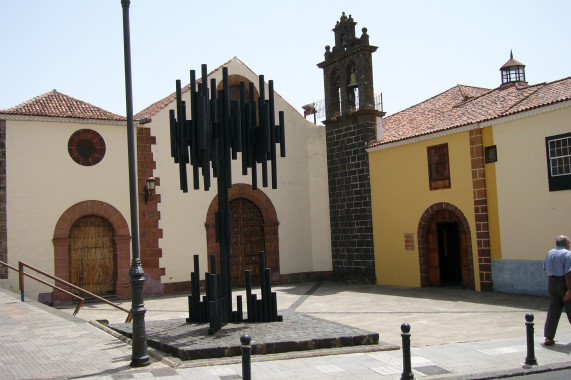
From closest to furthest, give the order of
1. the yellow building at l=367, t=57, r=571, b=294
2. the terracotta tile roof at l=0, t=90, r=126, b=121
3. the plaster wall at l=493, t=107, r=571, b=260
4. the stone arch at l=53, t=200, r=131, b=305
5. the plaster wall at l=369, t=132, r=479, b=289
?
the plaster wall at l=493, t=107, r=571, b=260
the yellow building at l=367, t=57, r=571, b=294
the stone arch at l=53, t=200, r=131, b=305
the plaster wall at l=369, t=132, r=479, b=289
the terracotta tile roof at l=0, t=90, r=126, b=121

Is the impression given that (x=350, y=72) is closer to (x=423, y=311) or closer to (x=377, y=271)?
(x=377, y=271)

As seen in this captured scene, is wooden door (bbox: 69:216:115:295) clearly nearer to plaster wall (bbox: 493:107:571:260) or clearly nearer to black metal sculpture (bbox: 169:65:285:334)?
black metal sculpture (bbox: 169:65:285:334)

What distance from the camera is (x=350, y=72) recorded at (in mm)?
20234

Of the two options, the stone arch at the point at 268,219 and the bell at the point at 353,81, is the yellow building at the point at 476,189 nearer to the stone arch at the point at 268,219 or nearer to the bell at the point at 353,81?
the bell at the point at 353,81

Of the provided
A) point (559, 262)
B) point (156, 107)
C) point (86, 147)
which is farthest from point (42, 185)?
point (559, 262)

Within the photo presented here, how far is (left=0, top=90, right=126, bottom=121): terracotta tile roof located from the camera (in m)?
16.6

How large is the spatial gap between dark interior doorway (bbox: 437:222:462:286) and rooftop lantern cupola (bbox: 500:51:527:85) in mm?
9257

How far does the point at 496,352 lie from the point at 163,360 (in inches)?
182

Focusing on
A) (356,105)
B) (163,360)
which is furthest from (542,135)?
(163,360)

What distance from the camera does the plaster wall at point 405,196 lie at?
16.5 metres

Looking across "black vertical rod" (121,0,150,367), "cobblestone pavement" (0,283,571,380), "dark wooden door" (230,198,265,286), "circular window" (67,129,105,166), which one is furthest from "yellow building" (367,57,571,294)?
"black vertical rod" (121,0,150,367)

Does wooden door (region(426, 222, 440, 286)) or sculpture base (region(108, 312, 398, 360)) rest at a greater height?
wooden door (region(426, 222, 440, 286))

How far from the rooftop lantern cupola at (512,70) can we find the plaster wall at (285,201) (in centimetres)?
939

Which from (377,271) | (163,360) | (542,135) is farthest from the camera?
(377,271)
